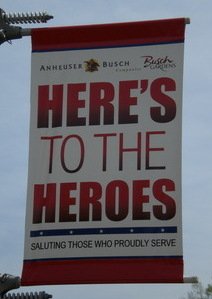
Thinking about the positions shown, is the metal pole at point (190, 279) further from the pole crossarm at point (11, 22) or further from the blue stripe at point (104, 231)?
the pole crossarm at point (11, 22)

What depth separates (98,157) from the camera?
30.9ft

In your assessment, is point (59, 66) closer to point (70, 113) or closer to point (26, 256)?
point (70, 113)

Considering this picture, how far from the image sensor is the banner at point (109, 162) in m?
9.10

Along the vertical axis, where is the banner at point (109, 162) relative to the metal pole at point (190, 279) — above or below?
above

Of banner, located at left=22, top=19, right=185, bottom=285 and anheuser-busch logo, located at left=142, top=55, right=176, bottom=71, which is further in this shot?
anheuser-busch logo, located at left=142, top=55, right=176, bottom=71

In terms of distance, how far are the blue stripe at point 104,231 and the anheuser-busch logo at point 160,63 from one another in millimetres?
2236

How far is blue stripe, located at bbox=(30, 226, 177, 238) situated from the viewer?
905 cm

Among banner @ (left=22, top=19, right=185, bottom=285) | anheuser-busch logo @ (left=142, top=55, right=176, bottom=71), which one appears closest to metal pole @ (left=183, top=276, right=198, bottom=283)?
banner @ (left=22, top=19, right=185, bottom=285)

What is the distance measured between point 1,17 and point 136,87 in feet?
7.03

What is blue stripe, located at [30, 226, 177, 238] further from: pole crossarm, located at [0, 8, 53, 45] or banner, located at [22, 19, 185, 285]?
pole crossarm, located at [0, 8, 53, 45]

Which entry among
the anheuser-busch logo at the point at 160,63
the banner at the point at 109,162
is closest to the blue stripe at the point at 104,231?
the banner at the point at 109,162

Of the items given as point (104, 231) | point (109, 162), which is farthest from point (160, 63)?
point (104, 231)

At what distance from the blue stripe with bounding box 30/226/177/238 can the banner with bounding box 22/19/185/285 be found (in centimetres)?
1

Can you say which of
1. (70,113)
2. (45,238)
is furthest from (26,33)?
(45,238)
